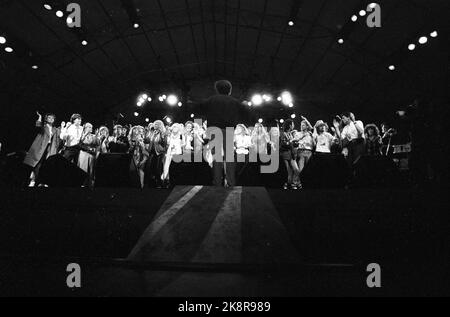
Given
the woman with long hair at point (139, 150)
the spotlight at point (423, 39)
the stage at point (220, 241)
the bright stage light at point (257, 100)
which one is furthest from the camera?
the bright stage light at point (257, 100)

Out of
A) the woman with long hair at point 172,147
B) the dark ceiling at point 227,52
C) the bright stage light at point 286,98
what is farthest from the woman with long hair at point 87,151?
the bright stage light at point 286,98

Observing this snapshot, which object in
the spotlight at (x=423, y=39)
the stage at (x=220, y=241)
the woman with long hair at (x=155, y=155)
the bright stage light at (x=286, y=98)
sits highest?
the spotlight at (x=423, y=39)

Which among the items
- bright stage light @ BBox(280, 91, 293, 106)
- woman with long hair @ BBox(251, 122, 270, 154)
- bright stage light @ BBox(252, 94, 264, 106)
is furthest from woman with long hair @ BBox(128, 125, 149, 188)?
bright stage light @ BBox(280, 91, 293, 106)

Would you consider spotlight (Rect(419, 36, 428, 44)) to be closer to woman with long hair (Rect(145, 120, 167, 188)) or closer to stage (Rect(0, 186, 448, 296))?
stage (Rect(0, 186, 448, 296))

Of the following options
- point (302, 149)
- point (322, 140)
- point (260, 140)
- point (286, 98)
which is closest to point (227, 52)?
point (286, 98)

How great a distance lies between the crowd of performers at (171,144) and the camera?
259 inches

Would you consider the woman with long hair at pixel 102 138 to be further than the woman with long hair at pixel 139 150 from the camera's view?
Yes

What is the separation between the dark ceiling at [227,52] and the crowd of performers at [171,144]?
4.66 metres

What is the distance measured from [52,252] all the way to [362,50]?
12.1 meters

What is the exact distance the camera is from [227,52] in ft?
50.4

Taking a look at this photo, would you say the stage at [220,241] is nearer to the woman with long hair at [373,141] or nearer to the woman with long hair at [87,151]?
the woman with long hair at [87,151]

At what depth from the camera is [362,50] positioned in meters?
11.3

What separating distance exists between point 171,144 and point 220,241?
14.8 feet

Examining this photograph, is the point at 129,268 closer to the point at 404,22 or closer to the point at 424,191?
the point at 424,191
